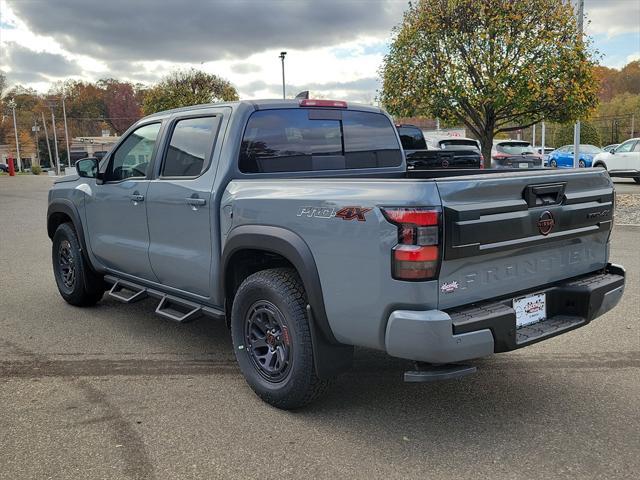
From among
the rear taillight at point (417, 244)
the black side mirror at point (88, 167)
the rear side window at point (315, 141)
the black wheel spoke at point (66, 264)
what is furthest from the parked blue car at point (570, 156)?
the rear taillight at point (417, 244)

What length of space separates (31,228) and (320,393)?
35.4 feet

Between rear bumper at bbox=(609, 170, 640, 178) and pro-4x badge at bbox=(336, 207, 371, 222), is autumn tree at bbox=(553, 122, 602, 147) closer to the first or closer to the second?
rear bumper at bbox=(609, 170, 640, 178)

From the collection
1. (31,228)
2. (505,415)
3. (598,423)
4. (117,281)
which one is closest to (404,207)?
(505,415)

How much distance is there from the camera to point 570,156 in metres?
26.2

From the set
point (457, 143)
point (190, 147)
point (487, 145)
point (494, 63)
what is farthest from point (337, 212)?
point (457, 143)

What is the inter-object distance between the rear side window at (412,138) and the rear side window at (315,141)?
10009mm

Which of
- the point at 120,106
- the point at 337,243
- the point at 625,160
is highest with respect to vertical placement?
the point at 120,106

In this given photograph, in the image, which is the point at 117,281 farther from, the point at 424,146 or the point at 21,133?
the point at 21,133

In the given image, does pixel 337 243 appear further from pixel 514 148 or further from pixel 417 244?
pixel 514 148

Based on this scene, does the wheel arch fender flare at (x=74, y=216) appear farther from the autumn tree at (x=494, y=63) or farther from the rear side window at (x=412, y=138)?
the rear side window at (x=412, y=138)

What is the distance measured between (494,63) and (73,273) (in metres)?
9.07

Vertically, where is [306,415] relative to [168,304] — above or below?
below

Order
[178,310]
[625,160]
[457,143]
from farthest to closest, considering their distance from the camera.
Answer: [625,160]
[457,143]
[178,310]

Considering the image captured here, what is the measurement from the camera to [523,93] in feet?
37.7
